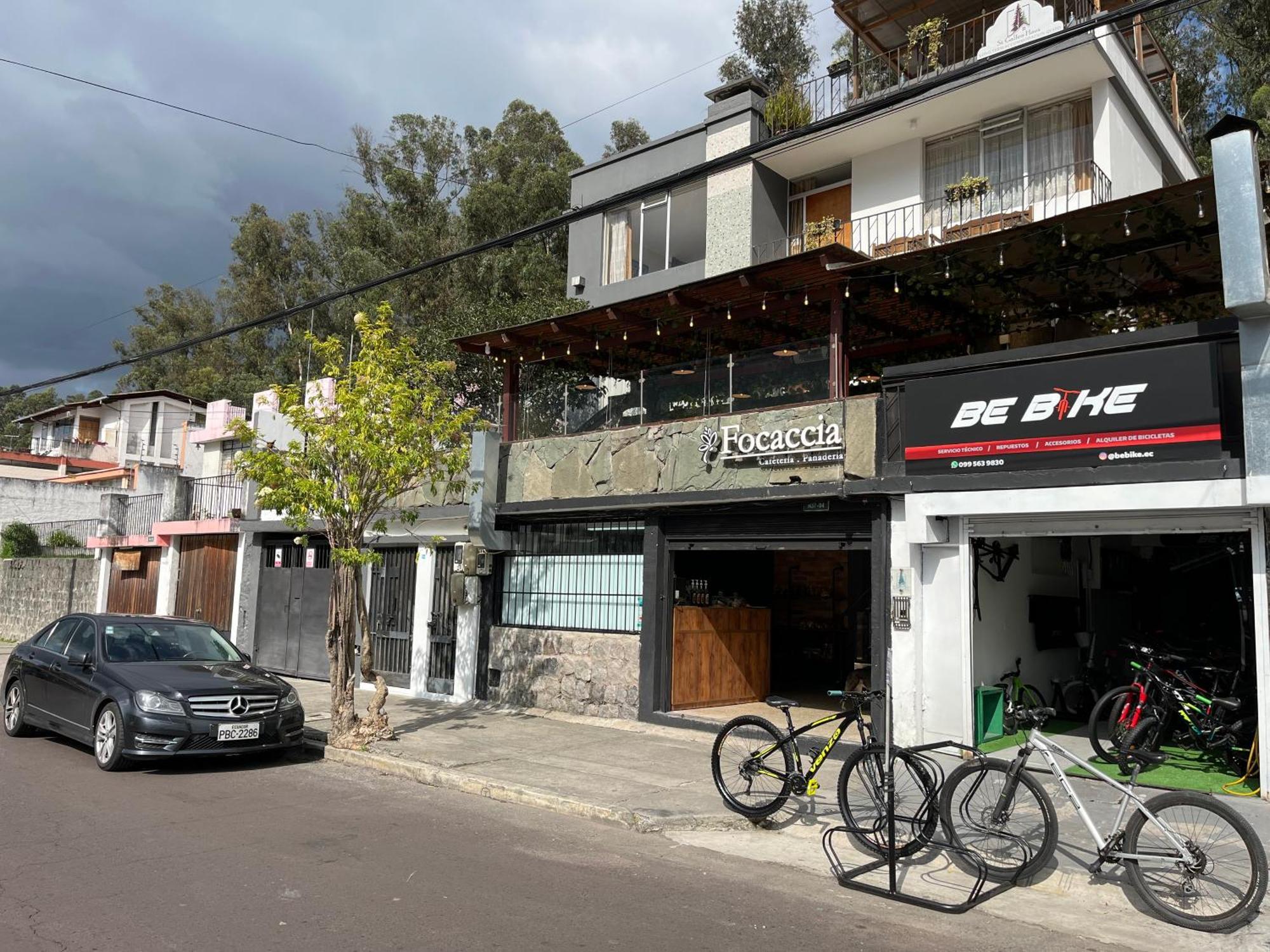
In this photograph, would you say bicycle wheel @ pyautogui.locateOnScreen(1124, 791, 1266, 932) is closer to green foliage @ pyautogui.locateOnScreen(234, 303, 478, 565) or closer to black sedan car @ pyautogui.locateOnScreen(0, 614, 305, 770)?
green foliage @ pyautogui.locateOnScreen(234, 303, 478, 565)

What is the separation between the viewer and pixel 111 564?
24.1m

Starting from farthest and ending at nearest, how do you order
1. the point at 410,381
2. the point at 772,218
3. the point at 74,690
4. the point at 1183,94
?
1. the point at 1183,94
2. the point at 772,218
3. the point at 410,381
4. the point at 74,690

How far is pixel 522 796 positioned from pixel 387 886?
283cm

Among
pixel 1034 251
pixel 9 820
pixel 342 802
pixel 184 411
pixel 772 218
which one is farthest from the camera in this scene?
pixel 184 411

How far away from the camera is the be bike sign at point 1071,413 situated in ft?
28.1

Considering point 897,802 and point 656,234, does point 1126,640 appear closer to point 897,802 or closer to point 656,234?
point 897,802

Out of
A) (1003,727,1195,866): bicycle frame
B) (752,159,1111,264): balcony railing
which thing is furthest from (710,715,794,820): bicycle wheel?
(752,159,1111,264): balcony railing

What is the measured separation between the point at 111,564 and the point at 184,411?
24665 mm

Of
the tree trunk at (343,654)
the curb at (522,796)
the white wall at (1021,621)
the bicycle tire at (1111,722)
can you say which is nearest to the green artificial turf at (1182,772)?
the bicycle tire at (1111,722)

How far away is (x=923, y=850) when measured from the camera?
698cm

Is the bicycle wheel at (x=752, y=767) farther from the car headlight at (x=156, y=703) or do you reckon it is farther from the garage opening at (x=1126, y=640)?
the car headlight at (x=156, y=703)

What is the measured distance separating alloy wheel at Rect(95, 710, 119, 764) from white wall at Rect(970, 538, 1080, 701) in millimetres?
8995

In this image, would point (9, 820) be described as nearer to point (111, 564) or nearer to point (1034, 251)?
point (1034, 251)

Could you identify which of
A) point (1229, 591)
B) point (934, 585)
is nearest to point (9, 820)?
point (934, 585)
